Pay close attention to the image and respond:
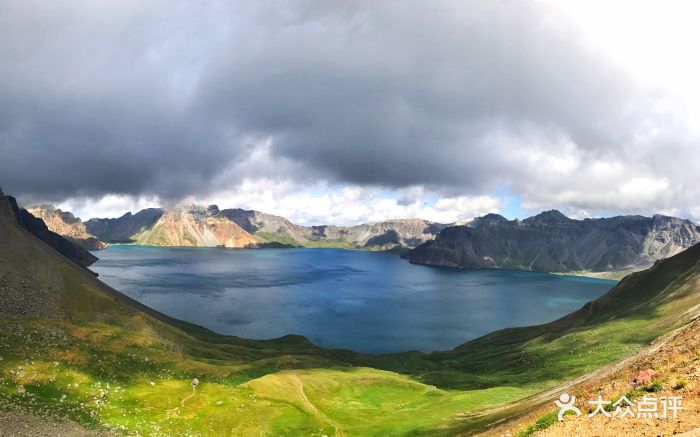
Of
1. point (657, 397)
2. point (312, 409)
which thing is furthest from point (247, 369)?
point (657, 397)

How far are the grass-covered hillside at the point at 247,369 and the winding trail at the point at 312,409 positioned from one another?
427 mm

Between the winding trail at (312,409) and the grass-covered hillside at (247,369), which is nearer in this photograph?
the grass-covered hillside at (247,369)

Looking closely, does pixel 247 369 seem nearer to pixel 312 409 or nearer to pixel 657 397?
pixel 312 409

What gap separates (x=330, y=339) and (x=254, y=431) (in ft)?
455

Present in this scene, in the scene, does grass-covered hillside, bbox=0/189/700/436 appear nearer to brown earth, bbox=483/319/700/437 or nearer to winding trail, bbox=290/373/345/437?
winding trail, bbox=290/373/345/437

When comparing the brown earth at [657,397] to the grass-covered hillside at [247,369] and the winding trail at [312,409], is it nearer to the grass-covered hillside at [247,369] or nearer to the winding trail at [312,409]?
the grass-covered hillside at [247,369]

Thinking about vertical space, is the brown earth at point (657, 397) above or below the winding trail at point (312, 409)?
above

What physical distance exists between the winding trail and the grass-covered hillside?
0.43 m

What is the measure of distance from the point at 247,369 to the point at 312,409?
30.5m

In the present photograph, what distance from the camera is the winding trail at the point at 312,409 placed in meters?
63.4

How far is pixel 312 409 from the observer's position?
70.5 metres

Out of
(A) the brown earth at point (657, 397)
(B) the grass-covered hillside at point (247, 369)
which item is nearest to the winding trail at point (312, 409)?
(B) the grass-covered hillside at point (247, 369)

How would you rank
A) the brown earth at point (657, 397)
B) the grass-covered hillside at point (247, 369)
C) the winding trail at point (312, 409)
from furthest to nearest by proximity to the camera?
the winding trail at point (312, 409), the grass-covered hillside at point (247, 369), the brown earth at point (657, 397)

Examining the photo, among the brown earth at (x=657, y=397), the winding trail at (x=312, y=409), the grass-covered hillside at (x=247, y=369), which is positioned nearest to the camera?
the brown earth at (x=657, y=397)
